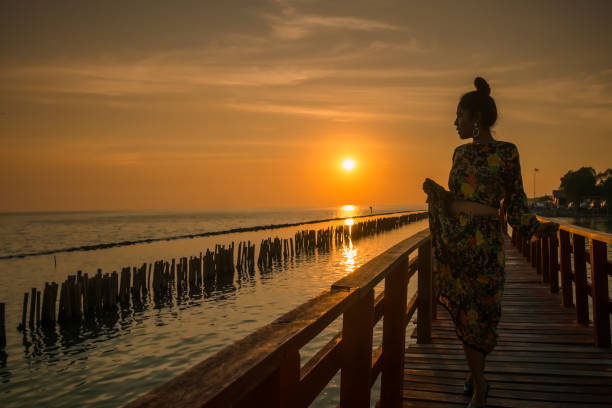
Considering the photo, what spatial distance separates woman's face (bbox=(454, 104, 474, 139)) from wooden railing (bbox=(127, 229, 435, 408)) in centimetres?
80

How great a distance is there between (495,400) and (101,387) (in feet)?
21.9

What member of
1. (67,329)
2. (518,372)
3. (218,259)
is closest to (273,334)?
(518,372)

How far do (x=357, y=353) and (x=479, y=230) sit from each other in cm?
125

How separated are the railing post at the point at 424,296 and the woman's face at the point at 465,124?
1.70 m

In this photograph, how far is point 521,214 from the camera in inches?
108

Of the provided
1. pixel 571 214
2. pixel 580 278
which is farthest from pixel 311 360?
pixel 571 214

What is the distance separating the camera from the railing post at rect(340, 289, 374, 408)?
70.7 inches

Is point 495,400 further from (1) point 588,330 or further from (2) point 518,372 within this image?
(1) point 588,330

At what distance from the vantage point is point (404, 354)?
3.21 metres

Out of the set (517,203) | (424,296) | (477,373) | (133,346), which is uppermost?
(517,203)

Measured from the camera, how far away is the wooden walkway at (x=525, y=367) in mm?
2951

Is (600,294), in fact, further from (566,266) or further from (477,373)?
(477,373)

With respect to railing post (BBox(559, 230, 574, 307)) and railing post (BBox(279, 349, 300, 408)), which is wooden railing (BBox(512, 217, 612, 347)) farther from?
railing post (BBox(279, 349, 300, 408))

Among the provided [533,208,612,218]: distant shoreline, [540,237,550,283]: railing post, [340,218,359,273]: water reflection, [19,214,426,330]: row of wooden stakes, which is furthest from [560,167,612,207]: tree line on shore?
[540,237,550,283]: railing post
